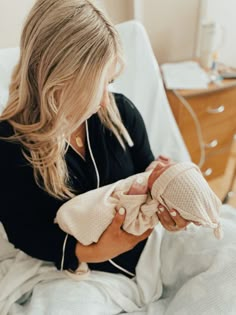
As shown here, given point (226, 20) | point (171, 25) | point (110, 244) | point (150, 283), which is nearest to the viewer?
point (110, 244)

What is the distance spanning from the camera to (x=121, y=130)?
870mm

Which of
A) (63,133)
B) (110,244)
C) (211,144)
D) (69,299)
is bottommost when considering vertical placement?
(211,144)

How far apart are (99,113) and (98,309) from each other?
1.55ft

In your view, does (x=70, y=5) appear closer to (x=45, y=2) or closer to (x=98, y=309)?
(x=45, y=2)

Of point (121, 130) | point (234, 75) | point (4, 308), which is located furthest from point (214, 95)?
point (4, 308)

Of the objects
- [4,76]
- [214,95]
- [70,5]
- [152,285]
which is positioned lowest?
[152,285]

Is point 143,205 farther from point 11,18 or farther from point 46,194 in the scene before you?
point 11,18

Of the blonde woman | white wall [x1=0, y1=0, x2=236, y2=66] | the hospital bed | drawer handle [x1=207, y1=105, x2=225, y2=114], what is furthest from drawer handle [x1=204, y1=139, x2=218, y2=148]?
the blonde woman

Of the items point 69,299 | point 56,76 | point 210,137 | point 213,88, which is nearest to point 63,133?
point 56,76

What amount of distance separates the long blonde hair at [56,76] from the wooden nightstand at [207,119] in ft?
2.56

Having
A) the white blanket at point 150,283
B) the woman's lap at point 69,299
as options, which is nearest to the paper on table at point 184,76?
the white blanket at point 150,283

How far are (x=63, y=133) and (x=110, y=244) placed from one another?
267 mm

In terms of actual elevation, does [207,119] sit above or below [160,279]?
above

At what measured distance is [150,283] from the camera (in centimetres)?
84
